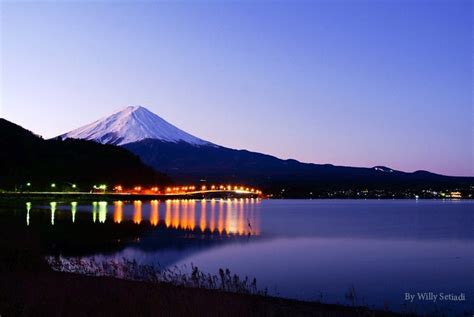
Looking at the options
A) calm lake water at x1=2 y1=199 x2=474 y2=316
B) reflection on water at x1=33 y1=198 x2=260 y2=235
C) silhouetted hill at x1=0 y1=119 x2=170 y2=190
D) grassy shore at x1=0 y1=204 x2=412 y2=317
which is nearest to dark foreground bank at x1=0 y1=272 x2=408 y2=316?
grassy shore at x1=0 y1=204 x2=412 y2=317

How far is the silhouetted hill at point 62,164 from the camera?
129125 mm

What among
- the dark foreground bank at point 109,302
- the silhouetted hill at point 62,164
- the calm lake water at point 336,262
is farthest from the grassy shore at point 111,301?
the silhouetted hill at point 62,164

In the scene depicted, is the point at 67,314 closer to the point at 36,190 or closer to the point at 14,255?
the point at 14,255

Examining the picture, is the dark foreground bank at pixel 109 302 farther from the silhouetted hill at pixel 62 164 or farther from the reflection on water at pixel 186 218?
the silhouetted hill at pixel 62 164

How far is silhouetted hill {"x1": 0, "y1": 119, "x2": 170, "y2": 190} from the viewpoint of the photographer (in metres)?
129

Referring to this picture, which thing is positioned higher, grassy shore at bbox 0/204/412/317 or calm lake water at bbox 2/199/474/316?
grassy shore at bbox 0/204/412/317

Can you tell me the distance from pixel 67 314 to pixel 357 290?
11.4m

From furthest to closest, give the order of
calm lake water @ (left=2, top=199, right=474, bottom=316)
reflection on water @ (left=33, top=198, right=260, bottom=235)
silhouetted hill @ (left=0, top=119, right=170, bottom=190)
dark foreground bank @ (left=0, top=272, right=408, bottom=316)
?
silhouetted hill @ (left=0, top=119, right=170, bottom=190) < reflection on water @ (left=33, top=198, right=260, bottom=235) < calm lake water @ (left=2, top=199, right=474, bottom=316) < dark foreground bank @ (left=0, top=272, right=408, bottom=316)

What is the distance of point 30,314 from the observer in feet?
26.6

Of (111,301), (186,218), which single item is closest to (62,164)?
(186,218)

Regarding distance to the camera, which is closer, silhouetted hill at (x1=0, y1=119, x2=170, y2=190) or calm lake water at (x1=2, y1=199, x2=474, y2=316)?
calm lake water at (x1=2, y1=199, x2=474, y2=316)

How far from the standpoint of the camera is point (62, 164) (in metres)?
142

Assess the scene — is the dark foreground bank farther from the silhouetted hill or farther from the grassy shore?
the silhouetted hill

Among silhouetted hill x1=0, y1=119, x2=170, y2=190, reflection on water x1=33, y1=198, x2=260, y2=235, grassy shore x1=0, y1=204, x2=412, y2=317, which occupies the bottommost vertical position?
reflection on water x1=33, y1=198, x2=260, y2=235
